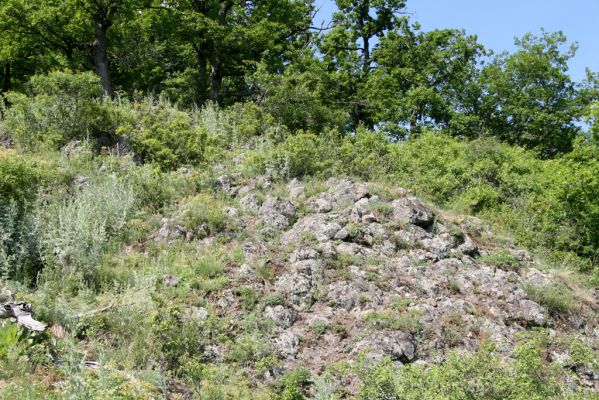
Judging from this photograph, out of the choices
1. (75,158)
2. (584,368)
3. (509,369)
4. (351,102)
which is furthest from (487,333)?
(351,102)

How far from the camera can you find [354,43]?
92.6 feet

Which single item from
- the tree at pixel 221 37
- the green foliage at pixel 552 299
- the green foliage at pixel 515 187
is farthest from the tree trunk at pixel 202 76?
the green foliage at pixel 552 299

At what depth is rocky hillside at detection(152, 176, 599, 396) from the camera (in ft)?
26.6

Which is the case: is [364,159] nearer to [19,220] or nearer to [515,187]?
[515,187]

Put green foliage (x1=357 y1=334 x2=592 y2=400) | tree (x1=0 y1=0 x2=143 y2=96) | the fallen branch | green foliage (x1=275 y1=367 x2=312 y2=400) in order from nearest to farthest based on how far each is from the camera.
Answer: green foliage (x1=357 y1=334 x2=592 y2=400)
the fallen branch
green foliage (x1=275 y1=367 x2=312 y2=400)
tree (x1=0 y1=0 x2=143 y2=96)

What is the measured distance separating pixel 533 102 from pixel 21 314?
85.2 ft

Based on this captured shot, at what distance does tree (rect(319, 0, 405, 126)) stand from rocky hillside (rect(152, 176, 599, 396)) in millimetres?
15632

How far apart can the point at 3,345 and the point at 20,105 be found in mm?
8787

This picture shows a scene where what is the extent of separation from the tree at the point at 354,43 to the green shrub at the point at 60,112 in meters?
14.4

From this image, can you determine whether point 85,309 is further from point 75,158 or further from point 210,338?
point 75,158

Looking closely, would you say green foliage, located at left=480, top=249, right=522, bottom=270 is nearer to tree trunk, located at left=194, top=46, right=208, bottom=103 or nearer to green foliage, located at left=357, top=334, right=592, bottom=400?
green foliage, located at left=357, top=334, right=592, bottom=400

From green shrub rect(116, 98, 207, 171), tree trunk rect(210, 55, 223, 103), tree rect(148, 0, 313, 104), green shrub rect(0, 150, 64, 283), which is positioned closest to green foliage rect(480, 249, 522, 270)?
green shrub rect(116, 98, 207, 171)

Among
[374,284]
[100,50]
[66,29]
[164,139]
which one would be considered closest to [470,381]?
[374,284]

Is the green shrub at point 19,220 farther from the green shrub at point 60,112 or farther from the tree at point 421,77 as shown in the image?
the tree at point 421,77
